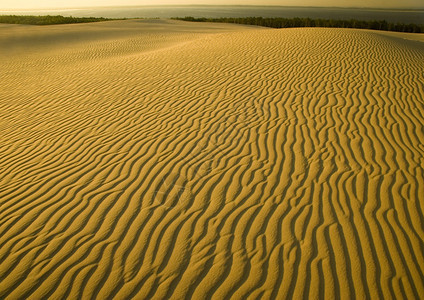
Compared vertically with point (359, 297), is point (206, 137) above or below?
above

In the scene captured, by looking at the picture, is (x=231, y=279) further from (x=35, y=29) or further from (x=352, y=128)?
(x=35, y=29)

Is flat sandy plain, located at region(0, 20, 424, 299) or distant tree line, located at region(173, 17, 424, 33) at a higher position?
distant tree line, located at region(173, 17, 424, 33)

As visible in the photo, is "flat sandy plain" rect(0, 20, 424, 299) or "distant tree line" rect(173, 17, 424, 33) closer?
"flat sandy plain" rect(0, 20, 424, 299)

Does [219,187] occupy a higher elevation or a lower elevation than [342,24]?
lower

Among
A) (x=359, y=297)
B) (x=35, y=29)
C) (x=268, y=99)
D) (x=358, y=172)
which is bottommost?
(x=359, y=297)

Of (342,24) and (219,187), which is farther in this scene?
(342,24)

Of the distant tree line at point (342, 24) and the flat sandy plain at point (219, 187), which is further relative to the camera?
the distant tree line at point (342, 24)

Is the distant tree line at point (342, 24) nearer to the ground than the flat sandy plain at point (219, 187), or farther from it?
farther from it

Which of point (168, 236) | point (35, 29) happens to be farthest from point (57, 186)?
point (35, 29)
